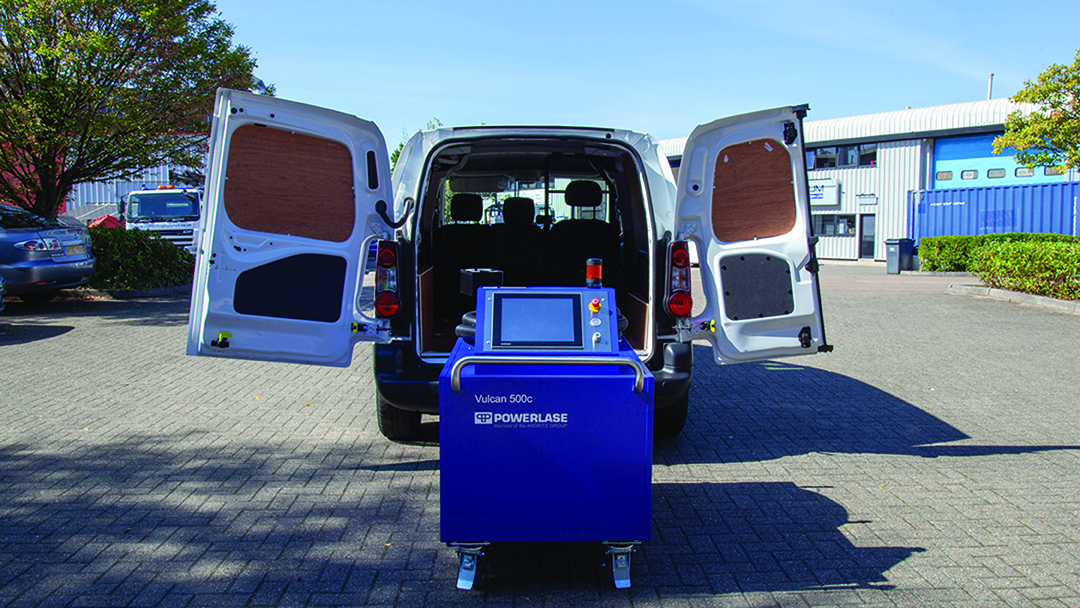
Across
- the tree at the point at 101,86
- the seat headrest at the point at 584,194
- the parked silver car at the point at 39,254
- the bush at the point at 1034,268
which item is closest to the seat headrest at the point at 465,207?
the seat headrest at the point at 584,194

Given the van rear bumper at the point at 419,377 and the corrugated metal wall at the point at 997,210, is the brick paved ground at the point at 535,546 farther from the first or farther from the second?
the corrugated metal wall at the point at 997,210

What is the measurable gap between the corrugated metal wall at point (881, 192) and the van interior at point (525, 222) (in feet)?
79.7

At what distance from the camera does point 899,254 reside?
22.3m

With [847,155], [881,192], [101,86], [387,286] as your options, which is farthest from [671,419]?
[847,155]

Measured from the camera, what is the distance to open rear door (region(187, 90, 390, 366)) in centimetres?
420

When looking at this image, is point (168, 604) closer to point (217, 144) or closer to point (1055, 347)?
point (217, 144)

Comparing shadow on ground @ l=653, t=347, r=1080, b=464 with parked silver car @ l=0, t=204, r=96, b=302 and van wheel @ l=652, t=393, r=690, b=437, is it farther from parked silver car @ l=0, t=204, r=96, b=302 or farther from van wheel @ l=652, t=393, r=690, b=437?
parked silver car @ l=0, t=204, r=96, b=302

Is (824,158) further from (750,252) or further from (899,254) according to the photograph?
(750,252)

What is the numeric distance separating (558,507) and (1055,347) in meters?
8.52

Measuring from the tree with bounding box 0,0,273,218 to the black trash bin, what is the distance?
57.6 feet

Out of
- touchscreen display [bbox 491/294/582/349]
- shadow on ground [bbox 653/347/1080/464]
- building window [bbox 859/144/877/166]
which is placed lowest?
shadow on ground [bbox 653/347/1080/464]

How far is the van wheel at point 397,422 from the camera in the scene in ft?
17.0

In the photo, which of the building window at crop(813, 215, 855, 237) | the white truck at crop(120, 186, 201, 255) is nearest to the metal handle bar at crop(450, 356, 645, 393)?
the white truck at crop(120, 186, 201, 255)

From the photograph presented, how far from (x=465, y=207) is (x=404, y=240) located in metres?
1.93
